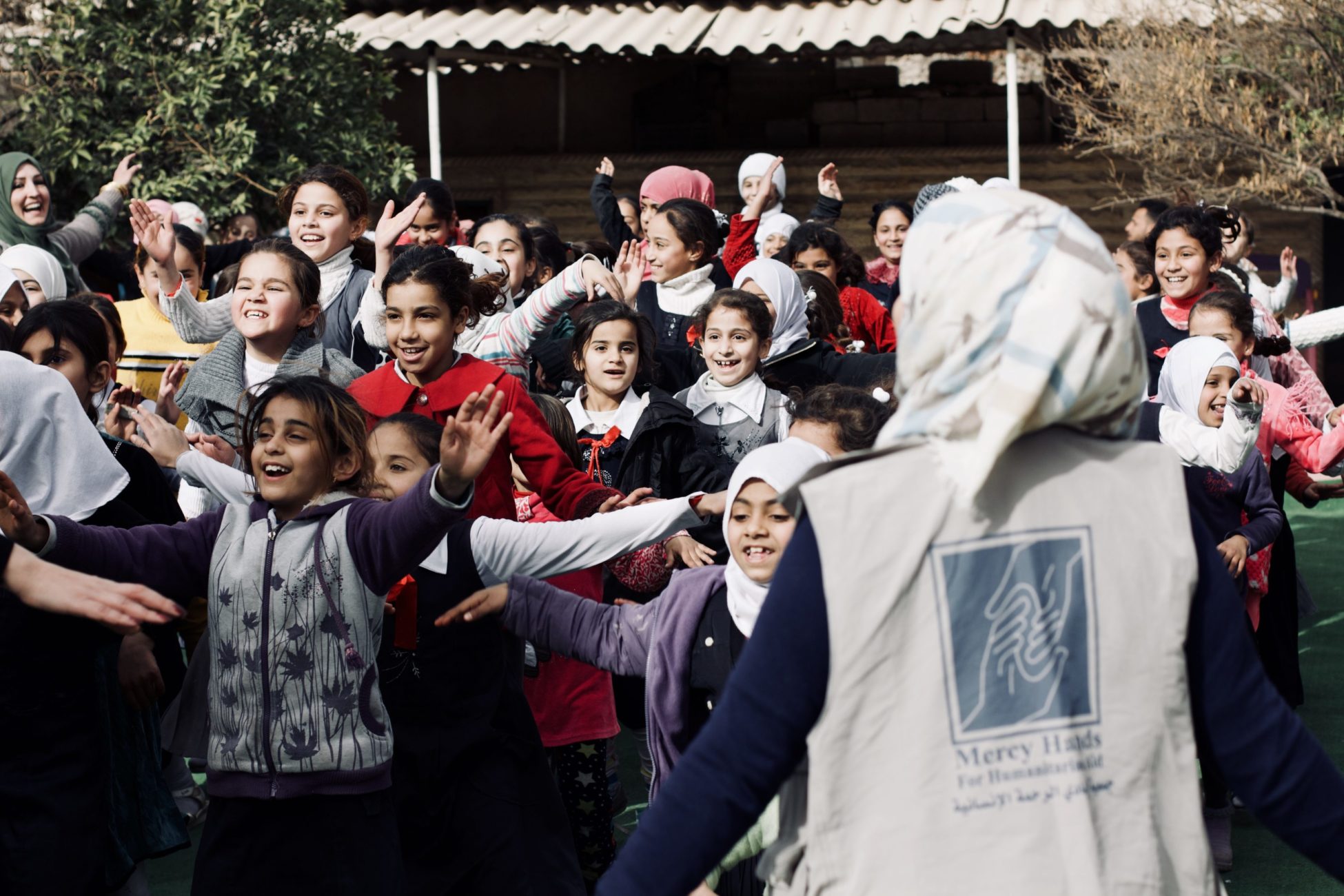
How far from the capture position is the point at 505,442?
3.89 meters

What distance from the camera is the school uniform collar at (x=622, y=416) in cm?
498

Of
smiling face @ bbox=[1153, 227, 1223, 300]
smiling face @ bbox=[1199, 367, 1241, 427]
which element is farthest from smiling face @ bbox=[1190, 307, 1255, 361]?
smiling face @ bbox=[1153, 227, 1223, 300]

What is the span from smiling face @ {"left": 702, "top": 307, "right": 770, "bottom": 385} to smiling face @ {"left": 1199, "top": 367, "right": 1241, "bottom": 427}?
1.39 m

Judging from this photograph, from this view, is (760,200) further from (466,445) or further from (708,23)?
(708,23)

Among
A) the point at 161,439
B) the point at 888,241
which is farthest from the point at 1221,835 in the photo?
the point at 888,241

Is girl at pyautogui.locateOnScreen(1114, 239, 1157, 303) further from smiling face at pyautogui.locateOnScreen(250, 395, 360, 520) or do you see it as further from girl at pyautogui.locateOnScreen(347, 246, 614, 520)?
smiling face at pyautogui.locateOnScreen(250, 395, 360, 520)

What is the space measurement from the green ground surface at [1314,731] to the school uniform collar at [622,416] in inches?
47.6

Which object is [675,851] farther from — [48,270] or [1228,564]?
[48,270]

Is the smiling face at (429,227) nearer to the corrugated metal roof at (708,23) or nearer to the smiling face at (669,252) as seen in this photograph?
the smiling face at (669,252)

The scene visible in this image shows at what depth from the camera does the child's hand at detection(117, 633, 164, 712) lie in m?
3.24

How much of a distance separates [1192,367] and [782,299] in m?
1.51

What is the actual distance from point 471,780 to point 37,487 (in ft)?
3.50

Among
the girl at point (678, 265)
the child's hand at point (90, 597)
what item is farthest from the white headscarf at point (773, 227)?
the child's hand at point (90, 597)

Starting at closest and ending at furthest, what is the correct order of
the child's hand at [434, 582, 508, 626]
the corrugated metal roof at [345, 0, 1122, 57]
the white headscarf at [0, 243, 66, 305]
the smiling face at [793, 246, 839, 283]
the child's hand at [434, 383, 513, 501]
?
the child's hand at [434, 383, 513, 501], the child's hand at [434, 582, 508, 626], the white headscarf at [0, 243, 66, 305], the smiling face at [793, 246, 839, 283], the corrugated metal roof at [345, 0, 1122, 57]
